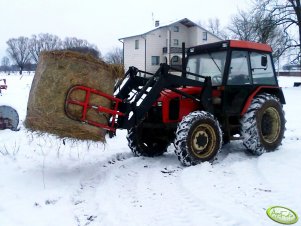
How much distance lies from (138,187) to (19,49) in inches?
4089

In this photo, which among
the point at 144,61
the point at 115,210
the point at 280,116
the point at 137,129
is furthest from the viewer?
the point at 144,61

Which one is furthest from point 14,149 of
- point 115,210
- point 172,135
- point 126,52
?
point 126,52

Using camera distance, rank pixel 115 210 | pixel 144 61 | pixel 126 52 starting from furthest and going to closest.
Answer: pixel 126 52, pixel 144 61, pixel 115 210

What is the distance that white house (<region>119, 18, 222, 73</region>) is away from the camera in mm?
40281

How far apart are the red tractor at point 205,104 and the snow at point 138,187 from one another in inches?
12.9

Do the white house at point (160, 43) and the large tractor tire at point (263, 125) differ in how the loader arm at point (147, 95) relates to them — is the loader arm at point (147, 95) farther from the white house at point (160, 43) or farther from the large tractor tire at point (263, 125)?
the white house at point (160, 43)

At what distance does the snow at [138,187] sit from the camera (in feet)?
14.2

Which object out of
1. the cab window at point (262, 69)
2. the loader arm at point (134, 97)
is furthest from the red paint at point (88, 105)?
the cab window at point (262, 69)

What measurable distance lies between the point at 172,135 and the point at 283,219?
133 inches

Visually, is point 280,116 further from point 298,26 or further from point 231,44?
point 298,26

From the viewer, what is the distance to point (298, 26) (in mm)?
31203

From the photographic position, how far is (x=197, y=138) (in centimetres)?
643

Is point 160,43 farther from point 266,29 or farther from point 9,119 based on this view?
point 9,119

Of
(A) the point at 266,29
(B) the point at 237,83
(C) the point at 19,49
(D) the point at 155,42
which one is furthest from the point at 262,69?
(C) the point at 19,49
